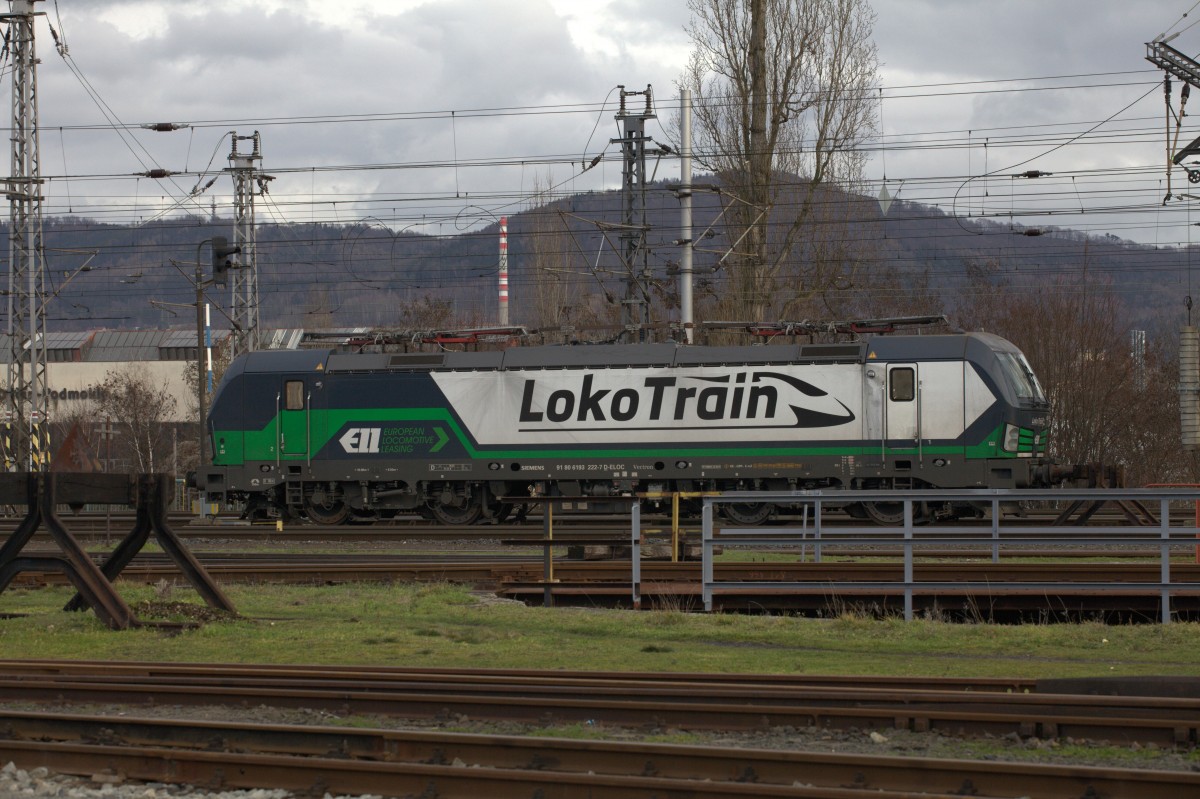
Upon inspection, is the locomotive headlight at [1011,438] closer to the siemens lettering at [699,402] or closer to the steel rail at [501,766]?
the siemens lettering at [699,402]

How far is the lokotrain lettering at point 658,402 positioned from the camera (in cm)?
2711

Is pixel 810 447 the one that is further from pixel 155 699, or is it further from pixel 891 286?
pixel 891 286

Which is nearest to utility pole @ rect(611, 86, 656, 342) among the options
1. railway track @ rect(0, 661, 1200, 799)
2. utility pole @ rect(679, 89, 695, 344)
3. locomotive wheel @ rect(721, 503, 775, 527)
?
utility pole @ rect(679, 89, 695, 344)

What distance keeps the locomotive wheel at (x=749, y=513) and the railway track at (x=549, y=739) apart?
16678mm

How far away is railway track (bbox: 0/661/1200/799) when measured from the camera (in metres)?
6.89

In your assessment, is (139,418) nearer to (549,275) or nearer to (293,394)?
(549,275)

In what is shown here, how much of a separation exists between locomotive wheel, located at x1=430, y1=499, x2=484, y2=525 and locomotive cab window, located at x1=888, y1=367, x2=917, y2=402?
9.59 metres

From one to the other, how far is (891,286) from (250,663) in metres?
57.0

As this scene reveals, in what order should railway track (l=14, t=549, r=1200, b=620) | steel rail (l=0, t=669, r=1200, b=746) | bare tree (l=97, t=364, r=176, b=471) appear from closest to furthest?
steel rail (l=0, t=669, r=1200, b=746) < railway track (l=14, t=549, r=1200, b=620) < bare tree (l=97, t=364, r=176, b=471)

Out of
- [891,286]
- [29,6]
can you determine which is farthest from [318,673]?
[891,286]

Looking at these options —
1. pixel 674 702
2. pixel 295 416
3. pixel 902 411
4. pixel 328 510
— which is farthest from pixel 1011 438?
pixel 674 702

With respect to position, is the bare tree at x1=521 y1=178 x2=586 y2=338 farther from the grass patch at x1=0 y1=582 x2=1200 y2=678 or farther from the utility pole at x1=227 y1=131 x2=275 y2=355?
the grass patch at x1=0 y1=582 x2=1200 y2=678

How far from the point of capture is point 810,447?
1062 inches

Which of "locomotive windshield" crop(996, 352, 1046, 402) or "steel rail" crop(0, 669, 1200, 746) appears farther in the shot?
"locomotive windshield" crop(996, 352, 1046, 402)
